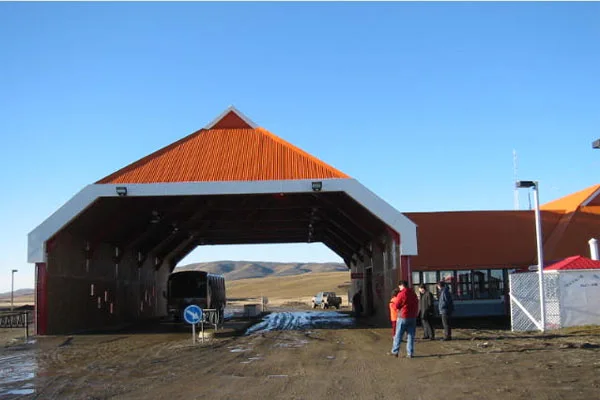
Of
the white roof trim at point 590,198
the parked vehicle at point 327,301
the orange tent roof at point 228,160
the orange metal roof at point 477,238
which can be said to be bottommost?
the parked vehicle at point 327,301

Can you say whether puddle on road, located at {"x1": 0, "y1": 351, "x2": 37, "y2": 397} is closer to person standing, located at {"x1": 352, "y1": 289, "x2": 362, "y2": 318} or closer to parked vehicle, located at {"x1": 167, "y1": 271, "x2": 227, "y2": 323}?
parked vehicle, located at {"x1": 167, "y1": 271, "x2": 227, "y2": 323}

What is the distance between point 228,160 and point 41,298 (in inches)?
345

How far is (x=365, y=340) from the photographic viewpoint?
19609 mm

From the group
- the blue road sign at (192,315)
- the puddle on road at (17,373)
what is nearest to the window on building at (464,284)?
the blue road sign at (192,315)

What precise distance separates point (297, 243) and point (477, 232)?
19325 mm

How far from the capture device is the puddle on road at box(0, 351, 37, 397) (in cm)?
1134

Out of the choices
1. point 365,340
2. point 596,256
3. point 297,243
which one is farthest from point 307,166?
point 297,243

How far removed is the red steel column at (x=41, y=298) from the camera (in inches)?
933

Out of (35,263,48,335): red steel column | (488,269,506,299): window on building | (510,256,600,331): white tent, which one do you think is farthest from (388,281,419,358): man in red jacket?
(488,269,506,299): window on building

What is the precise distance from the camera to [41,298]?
23703 millimetres

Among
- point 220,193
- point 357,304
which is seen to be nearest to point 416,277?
point 357,304

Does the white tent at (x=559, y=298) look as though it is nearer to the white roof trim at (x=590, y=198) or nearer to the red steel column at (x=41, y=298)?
the white roof trim at (x=590, y=198)

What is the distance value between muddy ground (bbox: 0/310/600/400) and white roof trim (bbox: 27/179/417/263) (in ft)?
15.2

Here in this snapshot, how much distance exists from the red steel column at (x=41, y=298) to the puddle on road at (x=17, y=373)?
5.78m
